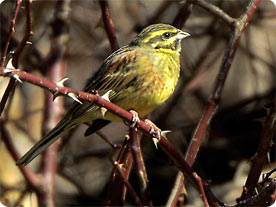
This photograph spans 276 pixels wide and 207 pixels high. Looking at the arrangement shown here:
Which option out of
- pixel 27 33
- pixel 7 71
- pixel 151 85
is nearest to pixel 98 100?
pixel 7 71

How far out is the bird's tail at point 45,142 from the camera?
254 centimetres

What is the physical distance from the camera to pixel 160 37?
122 inches

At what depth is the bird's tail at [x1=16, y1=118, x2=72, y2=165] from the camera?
2539 millimetres

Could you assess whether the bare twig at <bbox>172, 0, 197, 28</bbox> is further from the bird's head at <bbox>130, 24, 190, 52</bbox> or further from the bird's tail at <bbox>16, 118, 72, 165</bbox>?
the bird's tail at <bbox>16, 118, 72, 165</bbox>

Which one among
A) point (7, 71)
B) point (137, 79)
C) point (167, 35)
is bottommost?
point (7, 71)

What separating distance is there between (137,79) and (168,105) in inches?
50.8

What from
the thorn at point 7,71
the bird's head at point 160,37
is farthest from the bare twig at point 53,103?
the thorn at point 7,71

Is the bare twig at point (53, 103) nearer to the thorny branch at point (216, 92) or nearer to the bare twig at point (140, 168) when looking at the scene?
the bare twig at point (140, 168)

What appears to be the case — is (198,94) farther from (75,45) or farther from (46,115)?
(46,115)

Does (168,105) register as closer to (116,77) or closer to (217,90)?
(116,77)

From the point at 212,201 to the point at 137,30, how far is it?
2.18 metres

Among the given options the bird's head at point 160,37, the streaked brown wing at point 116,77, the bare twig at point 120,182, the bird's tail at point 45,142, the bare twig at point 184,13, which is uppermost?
the bare twig at point 184,13

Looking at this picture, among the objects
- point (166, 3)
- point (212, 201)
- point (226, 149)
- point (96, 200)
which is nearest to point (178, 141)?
point (226, 149)

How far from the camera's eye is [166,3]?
4168 millimetres
